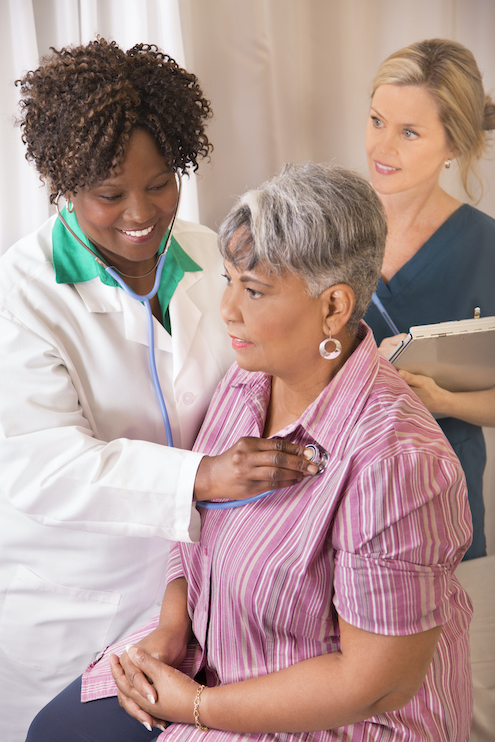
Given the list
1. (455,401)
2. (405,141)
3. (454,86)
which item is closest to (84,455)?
(455,401)

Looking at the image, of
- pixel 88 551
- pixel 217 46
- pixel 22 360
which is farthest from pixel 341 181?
pixel 88 551

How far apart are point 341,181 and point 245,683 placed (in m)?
0.88

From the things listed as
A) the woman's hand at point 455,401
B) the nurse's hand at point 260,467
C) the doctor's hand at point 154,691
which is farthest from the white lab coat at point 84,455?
the woman's hand at point 455,401

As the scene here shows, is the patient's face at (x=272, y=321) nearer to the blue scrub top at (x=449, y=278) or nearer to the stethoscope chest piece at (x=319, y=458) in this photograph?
the stethoscope chest piece at (x=319, y=458)

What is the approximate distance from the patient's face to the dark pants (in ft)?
2.52

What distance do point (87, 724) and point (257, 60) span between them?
159 centimetres

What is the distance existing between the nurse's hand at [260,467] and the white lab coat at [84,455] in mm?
121

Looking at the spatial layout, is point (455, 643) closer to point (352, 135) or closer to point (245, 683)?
point (245, 683)

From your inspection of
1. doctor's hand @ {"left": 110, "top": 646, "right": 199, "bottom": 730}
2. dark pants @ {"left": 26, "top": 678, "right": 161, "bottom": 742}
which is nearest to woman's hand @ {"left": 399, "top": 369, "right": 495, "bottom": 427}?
doctor's hand @ {"left": 110, "top": 646, "right": 199, "bottom": 730}

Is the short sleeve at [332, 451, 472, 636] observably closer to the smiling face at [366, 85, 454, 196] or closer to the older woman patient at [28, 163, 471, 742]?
the older woman patient at [28, 163, 471, 742]

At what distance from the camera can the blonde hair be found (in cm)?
131

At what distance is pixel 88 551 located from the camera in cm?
144

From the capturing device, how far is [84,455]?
122 centimetres

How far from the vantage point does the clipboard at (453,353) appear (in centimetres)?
136
